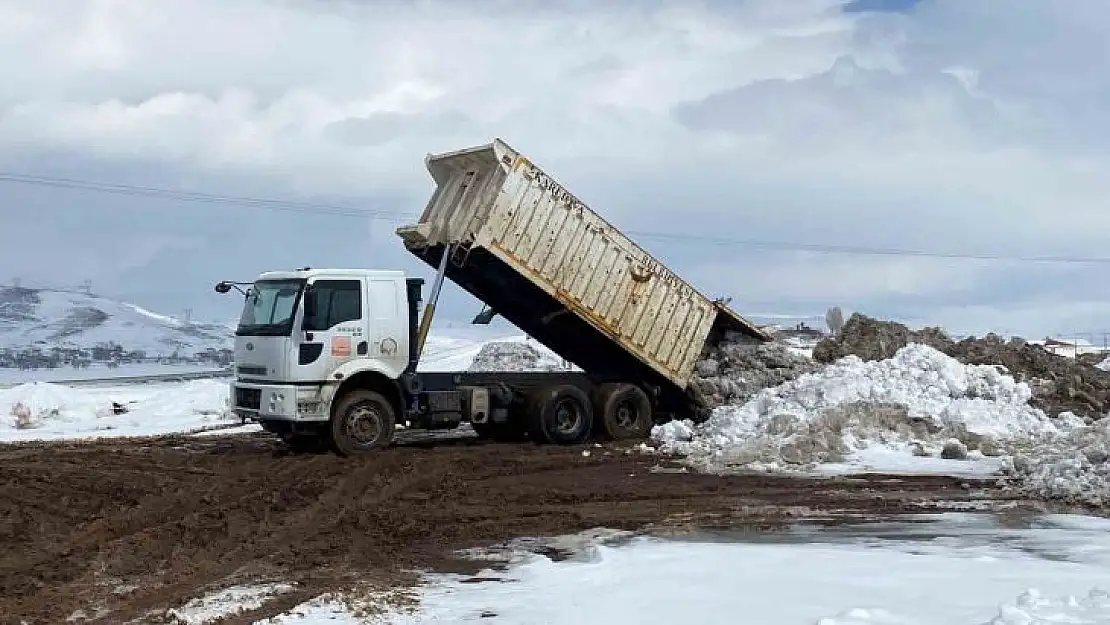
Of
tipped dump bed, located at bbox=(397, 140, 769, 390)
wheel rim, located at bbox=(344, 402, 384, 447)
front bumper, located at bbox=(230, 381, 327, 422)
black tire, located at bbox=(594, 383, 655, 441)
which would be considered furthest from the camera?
black tire, located at bbox=(594, 383, 655, 441)

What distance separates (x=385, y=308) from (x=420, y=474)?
2779 millimetres

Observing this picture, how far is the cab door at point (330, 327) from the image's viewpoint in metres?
14.9

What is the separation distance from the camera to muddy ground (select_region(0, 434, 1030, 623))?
8266 mm

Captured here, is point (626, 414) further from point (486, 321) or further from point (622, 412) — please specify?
point (486, 321)

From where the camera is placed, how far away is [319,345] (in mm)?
15008


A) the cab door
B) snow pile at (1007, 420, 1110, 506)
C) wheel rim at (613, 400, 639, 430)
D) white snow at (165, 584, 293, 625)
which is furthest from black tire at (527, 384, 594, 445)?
white snow at (165, 584, 293, 625)

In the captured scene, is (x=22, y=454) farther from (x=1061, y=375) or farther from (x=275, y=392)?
(x=1061, y=375)

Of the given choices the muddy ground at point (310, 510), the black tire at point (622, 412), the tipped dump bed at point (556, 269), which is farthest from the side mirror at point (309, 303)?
the black tire at point (622, 412)

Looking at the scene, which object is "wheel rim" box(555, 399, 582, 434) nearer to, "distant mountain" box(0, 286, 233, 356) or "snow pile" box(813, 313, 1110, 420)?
"snow pile" box(813, 313, 1110, 420)

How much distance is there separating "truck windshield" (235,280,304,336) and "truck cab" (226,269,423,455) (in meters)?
0.01

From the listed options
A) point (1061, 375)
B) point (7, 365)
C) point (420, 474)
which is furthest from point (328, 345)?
point (7, 365)

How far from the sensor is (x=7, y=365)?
67938 mm

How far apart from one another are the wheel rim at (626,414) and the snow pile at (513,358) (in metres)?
6.90

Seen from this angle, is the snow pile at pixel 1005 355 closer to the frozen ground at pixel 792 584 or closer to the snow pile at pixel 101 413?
the frozen ground at pixel 792 584
